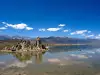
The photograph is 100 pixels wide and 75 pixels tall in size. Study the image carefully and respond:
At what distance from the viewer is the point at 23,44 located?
278 ft

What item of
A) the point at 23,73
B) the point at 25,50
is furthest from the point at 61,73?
the point at 25,50

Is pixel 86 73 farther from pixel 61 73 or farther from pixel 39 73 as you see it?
pixel 39 73

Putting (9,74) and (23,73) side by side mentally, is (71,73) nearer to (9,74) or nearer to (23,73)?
(23,73)

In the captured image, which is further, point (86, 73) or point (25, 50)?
point (25, 50)

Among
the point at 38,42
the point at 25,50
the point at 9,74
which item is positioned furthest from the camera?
the point at 38,42

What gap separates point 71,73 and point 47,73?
4.71 m

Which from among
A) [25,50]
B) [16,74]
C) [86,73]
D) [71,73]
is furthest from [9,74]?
[25,50]

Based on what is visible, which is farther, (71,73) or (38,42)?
(38,42)

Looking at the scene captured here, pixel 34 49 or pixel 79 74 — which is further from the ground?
pixel 34 49

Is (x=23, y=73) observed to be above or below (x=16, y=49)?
below

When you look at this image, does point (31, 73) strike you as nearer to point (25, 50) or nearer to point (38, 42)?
point (25, 50)

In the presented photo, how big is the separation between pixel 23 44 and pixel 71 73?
2160 inches

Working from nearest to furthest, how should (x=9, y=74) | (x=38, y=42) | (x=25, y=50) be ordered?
(x=9, y=74), (x=25, y=50), (x=38, y=42)

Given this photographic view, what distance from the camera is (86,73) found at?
3275 centimetres
